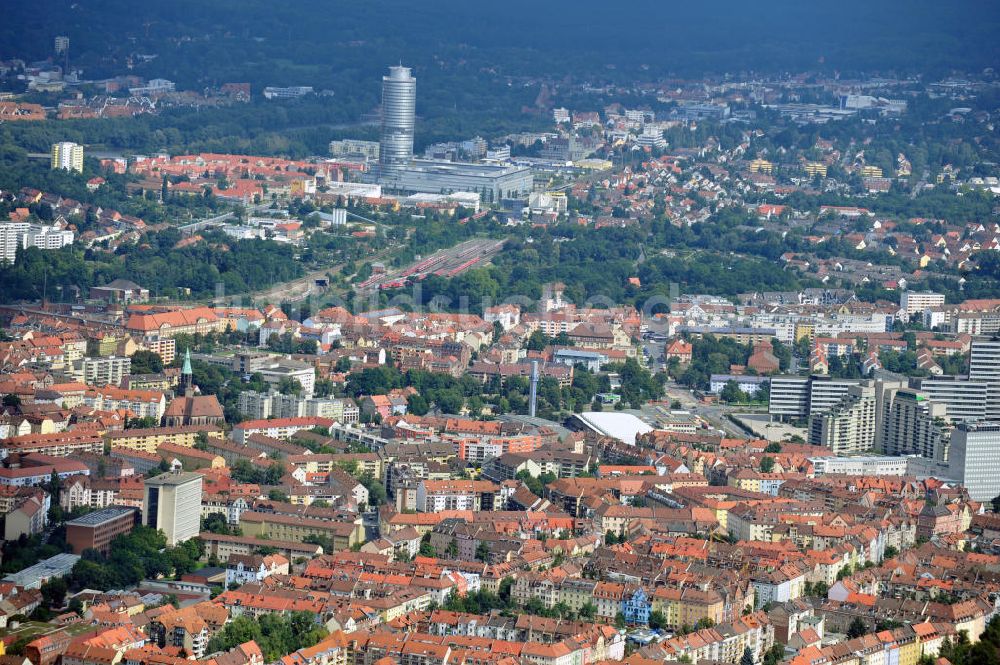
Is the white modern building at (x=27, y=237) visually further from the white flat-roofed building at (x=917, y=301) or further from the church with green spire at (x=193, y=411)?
the white flat-roofed building at (x=917, y=301)

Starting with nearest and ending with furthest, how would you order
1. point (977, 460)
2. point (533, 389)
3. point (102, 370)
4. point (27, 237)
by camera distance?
point (977, 460) < point (533, 389) < point (102, 370) < point (27, 237)

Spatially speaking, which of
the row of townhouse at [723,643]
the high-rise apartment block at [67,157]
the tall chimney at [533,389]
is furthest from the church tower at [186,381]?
the high-rise apartment block at [67,157]

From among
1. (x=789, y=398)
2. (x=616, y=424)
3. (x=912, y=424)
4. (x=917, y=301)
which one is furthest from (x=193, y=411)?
(x=917, y=301)

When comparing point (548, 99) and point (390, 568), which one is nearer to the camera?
point (390, 568)

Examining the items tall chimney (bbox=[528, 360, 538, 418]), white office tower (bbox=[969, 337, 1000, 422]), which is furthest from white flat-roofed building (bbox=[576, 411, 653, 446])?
white office tower (bbox=[969, 337, 1000, 422])

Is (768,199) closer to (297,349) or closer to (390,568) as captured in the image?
(297,349)

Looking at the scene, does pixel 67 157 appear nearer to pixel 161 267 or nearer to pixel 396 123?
pixel 396 123

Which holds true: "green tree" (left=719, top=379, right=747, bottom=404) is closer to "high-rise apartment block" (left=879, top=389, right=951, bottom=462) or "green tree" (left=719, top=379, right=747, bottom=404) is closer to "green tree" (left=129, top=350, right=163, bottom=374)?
"high-rise apartment block" (left=879, top=389, right=951, bottom=462)

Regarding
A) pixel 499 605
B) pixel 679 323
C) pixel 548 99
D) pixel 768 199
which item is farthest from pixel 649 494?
pixel 548 99
